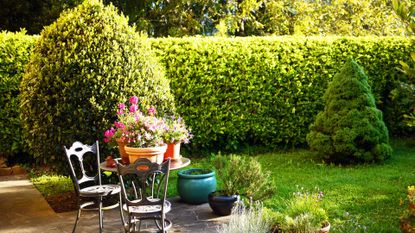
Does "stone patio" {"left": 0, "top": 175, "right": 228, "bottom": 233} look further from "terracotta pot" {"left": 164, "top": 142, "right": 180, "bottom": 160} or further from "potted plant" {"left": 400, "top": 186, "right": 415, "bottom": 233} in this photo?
"potted plant" {"left": 400, "top": 186, "right": 415, "bottom": 233}

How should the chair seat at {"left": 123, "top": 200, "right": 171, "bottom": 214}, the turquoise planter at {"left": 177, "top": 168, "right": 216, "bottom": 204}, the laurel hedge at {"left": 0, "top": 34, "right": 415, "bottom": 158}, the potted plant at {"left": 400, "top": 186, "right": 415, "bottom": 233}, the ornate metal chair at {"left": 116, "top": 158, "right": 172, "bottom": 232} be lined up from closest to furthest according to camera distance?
the ornate metal chair at {"left": 116, "top": 158, "right": 172, "bottom": 232}
the chair seat at {"left": 123, "top": 200, "right": 171, "bottom": 214}
the potted plant at {"left": 400, "top": 186, "right": 415, "bottom": 233}
the turquoise planter at {"left": 177, "top": 168, "right": 216, "bottom": 204}
the laurel hedge at {"left": 0, "top": 34, "right": 415, "bottom": 158}

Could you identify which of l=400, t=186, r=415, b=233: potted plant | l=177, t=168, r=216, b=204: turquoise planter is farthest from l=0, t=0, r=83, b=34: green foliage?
l=400, t=186, r=415, b=233: potted plant

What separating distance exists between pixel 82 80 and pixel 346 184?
3.85 metres

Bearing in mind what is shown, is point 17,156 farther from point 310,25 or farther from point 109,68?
point 310,25

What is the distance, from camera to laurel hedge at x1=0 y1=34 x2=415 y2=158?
859cm

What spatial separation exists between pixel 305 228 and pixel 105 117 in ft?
8.95

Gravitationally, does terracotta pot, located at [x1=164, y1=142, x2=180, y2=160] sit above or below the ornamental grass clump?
below

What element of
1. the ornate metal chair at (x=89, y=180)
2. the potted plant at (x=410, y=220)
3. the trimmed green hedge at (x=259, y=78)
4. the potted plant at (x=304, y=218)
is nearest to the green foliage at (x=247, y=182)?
the potted plant at (x=304, y=218)

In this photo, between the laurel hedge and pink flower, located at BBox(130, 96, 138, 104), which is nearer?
pink flower, located at BBox(130, 96, 138, 104)

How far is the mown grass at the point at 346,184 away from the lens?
17.0 ft

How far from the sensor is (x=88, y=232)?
15.9ft

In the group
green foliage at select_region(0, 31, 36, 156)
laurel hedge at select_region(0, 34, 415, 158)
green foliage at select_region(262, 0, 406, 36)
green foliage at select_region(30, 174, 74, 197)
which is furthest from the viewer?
green foliage at select_region(262, 0, 406, 36)

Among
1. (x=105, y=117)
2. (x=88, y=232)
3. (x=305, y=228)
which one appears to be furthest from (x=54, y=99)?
(x=305, y=228)

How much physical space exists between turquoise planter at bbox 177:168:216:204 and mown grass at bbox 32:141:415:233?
707mm
